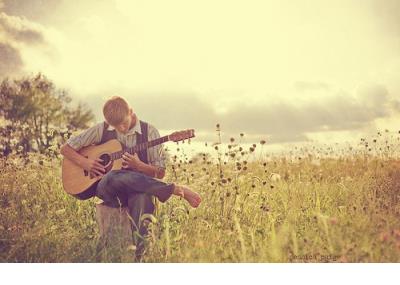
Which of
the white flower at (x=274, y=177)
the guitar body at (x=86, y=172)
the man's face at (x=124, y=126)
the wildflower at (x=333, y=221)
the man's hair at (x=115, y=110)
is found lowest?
the wildflower at (x=333, y=221)

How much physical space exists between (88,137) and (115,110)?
10.9 inches

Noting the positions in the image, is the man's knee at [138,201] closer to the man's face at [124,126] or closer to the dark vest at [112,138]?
the dark vest at [112,138]

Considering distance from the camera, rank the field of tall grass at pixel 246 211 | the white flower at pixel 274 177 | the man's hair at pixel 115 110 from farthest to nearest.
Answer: the white flower at pixel 274 177 → the man's hair at pixel 115 110 → the field of tall grass at pixel 246 211

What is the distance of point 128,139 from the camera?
4.46 meters

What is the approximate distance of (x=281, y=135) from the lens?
4.67 metres

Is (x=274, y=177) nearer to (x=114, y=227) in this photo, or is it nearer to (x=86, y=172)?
(x=114, y=227)

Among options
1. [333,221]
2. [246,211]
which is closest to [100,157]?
[246,211]

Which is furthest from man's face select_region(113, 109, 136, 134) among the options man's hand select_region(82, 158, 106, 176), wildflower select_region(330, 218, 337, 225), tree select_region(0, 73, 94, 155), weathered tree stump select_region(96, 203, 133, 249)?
wildflower select_region(330, 218, 337, 225)

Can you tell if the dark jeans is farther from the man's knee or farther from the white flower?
the white flower

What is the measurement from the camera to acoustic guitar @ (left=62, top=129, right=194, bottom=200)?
4445mm

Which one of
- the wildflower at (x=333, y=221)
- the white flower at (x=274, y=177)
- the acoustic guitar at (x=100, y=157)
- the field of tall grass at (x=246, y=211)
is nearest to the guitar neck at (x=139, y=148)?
the acoustic guitar at (x=100, y=157)

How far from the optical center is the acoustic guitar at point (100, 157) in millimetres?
4445
